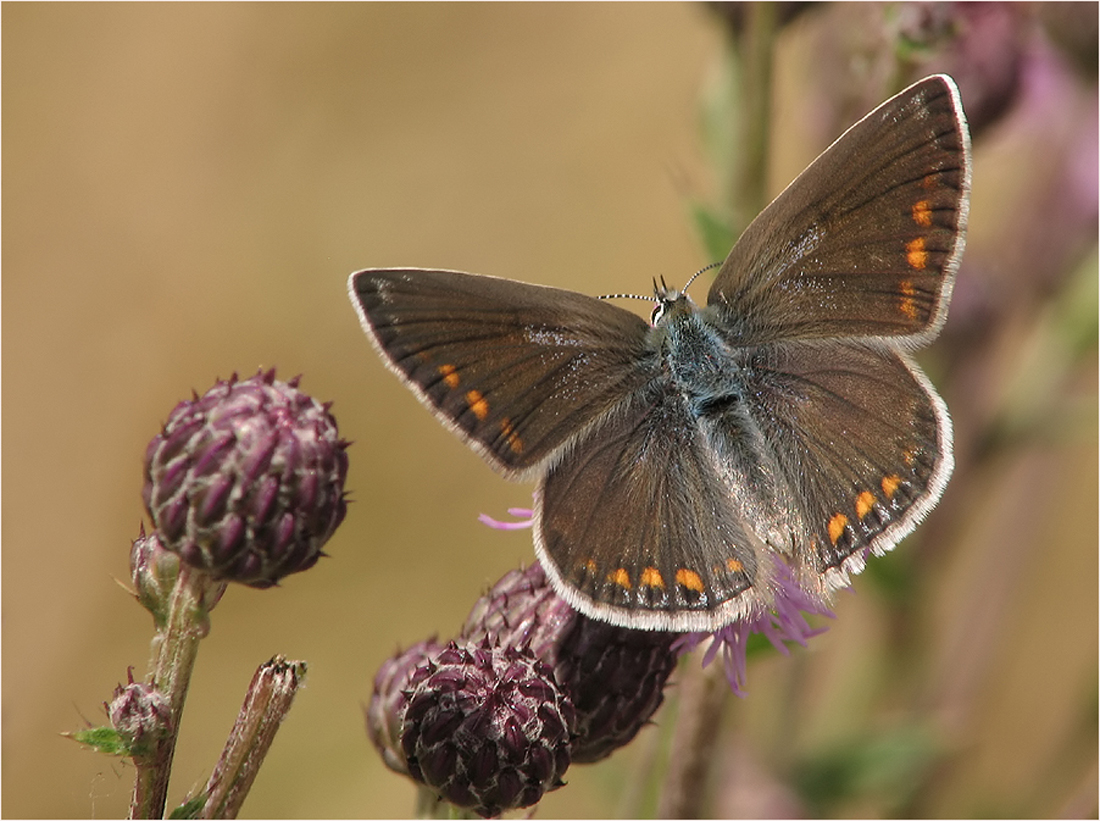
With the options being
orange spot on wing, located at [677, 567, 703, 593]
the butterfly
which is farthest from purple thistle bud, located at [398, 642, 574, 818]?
orange spot on wing, located at [677, 567, 703, 593]

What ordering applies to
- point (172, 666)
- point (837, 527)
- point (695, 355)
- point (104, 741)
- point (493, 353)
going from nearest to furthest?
→ point (104, 741) < point (172, 666) < point (837, 527) < point (493, 353) < point (695, 355)

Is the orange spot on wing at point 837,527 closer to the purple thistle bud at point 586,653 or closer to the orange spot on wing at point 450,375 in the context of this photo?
the purple thistle bud at point 586,653

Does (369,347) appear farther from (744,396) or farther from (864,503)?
(864,503)

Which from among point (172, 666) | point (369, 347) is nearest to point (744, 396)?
point (172, 666)

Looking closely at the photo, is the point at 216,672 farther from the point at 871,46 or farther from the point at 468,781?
the point at 871,46

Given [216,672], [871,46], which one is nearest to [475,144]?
[216,672]

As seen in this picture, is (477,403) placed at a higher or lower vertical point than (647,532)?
higher
